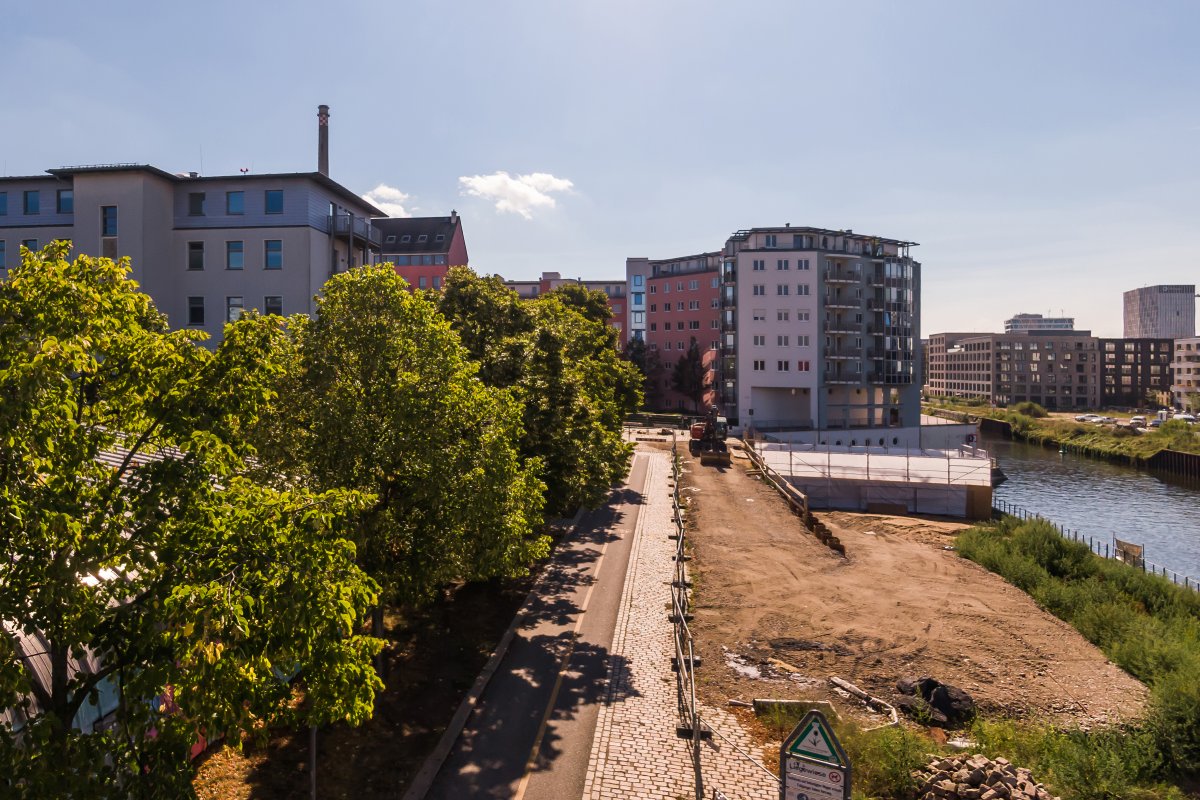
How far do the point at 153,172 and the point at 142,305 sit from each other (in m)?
36.3

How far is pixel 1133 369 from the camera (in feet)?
504

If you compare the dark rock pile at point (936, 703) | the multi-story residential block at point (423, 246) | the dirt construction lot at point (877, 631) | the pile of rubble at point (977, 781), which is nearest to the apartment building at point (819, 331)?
the multi-story residential block at point (423, 246)

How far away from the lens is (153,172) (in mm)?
38781

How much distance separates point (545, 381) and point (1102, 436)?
319ft

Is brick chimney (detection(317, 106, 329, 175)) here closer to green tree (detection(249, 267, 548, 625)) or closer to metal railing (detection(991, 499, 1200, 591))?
green tree (detection(249, 267, 548, 625))

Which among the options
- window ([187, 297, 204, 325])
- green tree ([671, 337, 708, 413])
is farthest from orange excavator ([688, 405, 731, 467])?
window ([187, 297, 204, 325])

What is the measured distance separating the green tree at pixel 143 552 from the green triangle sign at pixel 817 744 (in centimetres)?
486

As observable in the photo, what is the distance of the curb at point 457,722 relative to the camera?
13.6 metres

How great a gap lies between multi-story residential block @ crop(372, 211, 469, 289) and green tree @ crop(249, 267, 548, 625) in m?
72.7

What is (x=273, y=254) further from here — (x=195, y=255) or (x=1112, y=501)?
(x=1112, y=501)

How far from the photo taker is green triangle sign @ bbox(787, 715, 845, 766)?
22.3ft

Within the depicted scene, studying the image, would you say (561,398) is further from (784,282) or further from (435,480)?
(784,282)

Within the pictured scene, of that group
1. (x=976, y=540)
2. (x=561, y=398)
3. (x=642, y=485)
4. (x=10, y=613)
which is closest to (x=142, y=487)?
(x=10, y=613)

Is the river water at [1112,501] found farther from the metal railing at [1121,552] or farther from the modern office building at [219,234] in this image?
the modern office building at [219,234]
